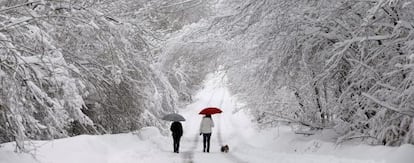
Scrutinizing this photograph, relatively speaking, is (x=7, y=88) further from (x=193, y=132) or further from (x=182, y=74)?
(x=182, y=74)

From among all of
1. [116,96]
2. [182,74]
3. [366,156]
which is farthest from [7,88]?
[182,74]

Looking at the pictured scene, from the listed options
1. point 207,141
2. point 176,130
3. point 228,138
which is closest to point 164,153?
point 176,130

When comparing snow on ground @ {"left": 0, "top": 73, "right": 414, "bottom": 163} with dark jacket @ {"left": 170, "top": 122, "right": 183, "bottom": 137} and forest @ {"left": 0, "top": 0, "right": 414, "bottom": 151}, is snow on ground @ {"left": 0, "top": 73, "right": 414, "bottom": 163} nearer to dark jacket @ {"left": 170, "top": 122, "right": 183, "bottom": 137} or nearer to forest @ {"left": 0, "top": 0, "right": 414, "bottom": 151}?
forest @ {"left": 0, "top": 0, "right": 414, "bottom": 151}

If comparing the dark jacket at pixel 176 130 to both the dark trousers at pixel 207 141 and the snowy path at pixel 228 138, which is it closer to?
the snowy path at pixel 228 138

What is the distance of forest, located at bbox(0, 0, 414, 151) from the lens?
9289mm

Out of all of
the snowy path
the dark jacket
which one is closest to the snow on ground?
the snowy path

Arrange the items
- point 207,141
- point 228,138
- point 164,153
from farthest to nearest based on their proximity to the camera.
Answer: point 228,138, point 207,141, point 164,153

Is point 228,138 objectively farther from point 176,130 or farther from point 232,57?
point 232,57

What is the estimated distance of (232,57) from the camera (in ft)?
58.0

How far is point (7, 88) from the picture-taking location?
321 inches

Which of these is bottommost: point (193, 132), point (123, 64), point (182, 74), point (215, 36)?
point (193, 132)

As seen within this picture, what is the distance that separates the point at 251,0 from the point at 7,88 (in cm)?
650

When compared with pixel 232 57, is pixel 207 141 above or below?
below

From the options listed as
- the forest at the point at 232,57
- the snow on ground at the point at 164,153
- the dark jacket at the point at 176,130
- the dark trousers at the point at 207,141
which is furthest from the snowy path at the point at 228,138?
the forest at the point at 232,57
